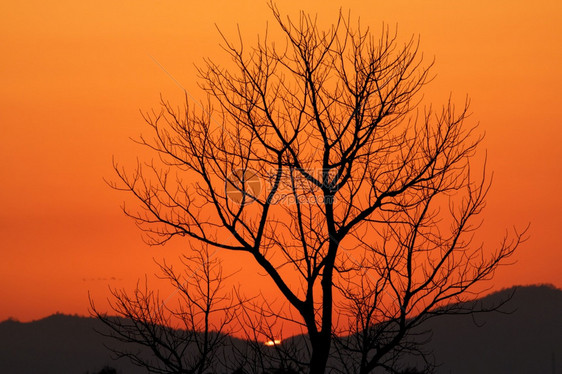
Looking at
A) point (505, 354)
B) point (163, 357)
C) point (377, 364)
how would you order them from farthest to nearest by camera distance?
point (505, 354) < point (163, 357) < point (377, 364)

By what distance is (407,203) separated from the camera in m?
12.8

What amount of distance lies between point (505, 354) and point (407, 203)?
8951 centimetres

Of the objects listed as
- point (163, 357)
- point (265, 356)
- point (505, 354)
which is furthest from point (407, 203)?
point (505, 354)

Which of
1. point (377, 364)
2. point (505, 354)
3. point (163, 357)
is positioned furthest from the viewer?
point (505, 354)

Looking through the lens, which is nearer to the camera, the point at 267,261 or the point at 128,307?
the point at 267,261

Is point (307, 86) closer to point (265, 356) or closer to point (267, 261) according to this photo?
point (267, 261)

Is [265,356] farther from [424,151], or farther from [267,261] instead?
[424,151]

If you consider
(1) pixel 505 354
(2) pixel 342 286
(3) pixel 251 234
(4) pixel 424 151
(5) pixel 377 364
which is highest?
(1) pixel 505 354

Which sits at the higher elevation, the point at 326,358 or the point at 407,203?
the point at 407,203

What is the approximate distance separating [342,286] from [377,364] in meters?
1.28

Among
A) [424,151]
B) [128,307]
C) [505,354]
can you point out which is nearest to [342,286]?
[424,151]

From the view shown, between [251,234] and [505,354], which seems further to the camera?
[505,354]

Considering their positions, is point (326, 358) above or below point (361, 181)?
below

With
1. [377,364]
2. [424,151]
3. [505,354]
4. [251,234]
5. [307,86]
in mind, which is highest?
[505,354]
